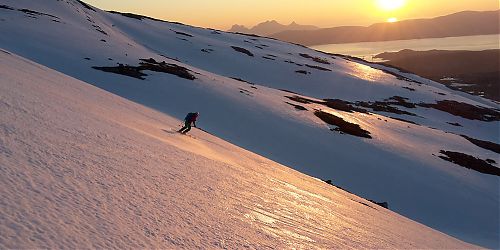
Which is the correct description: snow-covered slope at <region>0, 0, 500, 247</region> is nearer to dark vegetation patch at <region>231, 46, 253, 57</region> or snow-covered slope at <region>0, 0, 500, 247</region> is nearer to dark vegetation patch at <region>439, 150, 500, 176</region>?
dark vegetation patch at <region>439, 150, 500, 176</region>

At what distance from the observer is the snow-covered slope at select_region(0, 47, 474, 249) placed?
6.73 m

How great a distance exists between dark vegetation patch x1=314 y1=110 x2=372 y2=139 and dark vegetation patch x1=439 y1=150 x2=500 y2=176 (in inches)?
308

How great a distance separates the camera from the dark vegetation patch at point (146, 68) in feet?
140

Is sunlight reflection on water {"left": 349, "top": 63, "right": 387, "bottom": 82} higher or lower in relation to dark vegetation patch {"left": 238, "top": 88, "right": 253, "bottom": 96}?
higher

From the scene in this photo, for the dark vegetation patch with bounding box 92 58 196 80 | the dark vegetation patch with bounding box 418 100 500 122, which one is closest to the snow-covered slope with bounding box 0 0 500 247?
the dark vegetation patch with bounding box 92 58 196 80

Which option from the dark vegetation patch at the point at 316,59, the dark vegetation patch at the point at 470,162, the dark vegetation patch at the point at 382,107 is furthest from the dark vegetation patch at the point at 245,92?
the dark vegetation patch at the point at 316,59

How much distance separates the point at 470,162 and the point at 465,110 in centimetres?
4246

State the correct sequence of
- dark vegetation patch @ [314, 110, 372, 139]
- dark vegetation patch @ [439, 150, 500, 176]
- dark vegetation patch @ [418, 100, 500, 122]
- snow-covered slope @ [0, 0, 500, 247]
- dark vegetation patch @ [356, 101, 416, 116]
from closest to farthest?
1. snow-covered slope @ [0, 0, 500, 247]
2. dark vegetation patch @ [439, 150, 500, 176]
3. dark vegetation patch @ [314, 110, 372, 139]
4. dark vegetation patch @ [356, 101, 416, 116]
5. dark vegetation patch @ [418, 100, 500, 122]

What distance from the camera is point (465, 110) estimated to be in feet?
260

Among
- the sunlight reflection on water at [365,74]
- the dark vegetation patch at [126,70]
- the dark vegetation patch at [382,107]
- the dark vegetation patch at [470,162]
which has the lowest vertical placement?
the dark vegetation patch at [470,162]

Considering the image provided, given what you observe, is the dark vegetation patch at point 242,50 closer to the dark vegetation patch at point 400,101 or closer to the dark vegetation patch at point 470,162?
the dark vegetation patch at point 400,101

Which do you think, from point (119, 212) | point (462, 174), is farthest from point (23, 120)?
point (462, 174)

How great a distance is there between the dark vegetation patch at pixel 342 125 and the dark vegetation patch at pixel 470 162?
25.7 feet

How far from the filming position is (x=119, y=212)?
772cm
